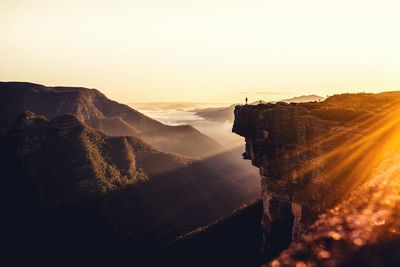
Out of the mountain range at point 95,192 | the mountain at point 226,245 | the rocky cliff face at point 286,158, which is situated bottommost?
the mountain range at point 95,192

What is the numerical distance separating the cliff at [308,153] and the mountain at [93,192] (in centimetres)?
7146

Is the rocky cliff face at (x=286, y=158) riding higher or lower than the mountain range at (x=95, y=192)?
higher

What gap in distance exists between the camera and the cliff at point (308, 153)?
24.0m

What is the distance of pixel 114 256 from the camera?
10456 centimetres

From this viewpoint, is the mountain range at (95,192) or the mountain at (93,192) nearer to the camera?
the mountain at (93,192)

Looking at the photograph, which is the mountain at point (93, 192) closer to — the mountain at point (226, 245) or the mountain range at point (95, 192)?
the mountain range at point (95, 192)

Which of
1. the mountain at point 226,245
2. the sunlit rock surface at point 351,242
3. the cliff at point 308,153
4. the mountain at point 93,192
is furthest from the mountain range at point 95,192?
the sunlit rock surface at point 351,242

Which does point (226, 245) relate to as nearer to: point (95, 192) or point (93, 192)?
point (95, 192)

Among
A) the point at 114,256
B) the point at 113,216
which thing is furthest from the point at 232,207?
the point at 114,256

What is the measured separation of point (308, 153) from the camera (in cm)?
2959

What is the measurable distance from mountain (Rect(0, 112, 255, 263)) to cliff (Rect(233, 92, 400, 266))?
234 ft

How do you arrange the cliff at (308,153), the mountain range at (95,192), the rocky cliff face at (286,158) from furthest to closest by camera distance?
the mountain range at (95,192) < the rocky cliff face at (286,158) < the cliff at (308,153)

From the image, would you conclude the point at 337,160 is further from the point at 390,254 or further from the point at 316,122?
the point at 390,254

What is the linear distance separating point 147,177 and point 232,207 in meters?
32.1
